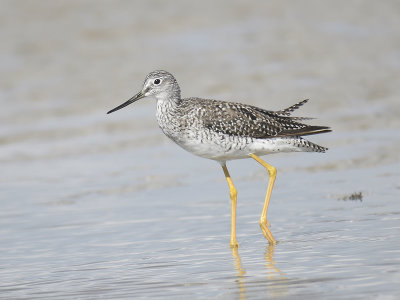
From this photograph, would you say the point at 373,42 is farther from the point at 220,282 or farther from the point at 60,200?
the point at 220,282


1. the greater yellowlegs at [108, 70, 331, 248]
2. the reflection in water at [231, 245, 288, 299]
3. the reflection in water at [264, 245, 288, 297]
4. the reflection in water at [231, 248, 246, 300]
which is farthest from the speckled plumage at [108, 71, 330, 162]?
the reflection in water at [264, 245, 288, 297]

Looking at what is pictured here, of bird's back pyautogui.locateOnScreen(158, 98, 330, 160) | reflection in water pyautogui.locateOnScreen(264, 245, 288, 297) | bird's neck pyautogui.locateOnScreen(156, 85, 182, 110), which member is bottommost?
reflection in water pyautogui.locateOnScreen(264, 245, 288, 297)

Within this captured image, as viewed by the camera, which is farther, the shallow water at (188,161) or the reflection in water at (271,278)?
the shallow water at (188,161)

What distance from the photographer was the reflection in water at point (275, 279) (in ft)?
22.3

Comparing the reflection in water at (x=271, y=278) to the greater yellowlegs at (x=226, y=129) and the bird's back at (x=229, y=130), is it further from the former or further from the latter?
the bird's back at (x=229, y=130)

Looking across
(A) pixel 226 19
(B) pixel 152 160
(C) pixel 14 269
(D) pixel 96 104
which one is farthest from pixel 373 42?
(C) pixel 14 269

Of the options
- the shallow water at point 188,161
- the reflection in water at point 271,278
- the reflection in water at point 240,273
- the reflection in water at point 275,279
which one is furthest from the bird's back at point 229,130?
the reflection in water at point 275,279

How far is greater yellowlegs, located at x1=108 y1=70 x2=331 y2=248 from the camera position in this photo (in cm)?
974

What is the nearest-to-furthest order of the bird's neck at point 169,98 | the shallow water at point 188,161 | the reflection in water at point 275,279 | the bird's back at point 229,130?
the reflection in water at point 275,279, the shallow water at point 188,161, the bird's back at point 229,130, the bird's neck at point 169,98

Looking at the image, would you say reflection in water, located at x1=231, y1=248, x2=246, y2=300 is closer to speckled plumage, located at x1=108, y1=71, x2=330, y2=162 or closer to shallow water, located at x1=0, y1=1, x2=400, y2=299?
shallow water, located at x1=0, y1=1, x2=400, y2=299

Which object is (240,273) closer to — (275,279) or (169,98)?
(275,279)

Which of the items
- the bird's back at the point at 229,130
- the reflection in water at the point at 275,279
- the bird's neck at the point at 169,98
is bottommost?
the reflection in water at the point at 275,279

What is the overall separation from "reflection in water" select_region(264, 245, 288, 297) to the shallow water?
0.03m

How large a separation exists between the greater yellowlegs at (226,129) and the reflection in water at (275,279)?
1597mm
